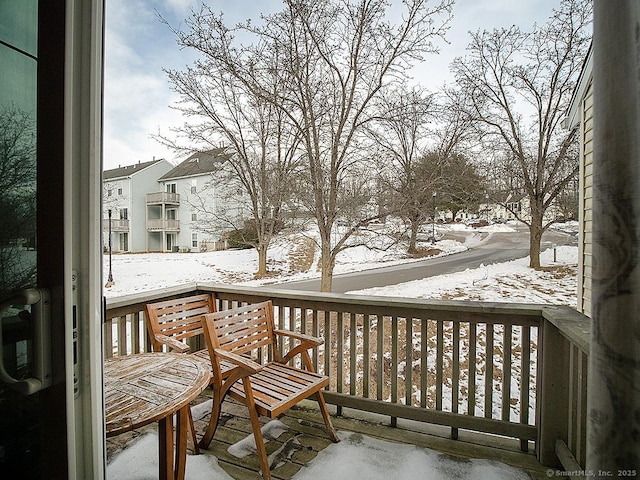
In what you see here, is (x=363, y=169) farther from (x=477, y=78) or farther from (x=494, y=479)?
(x=494, y=479)

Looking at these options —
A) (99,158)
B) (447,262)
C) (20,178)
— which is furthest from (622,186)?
(447,262)

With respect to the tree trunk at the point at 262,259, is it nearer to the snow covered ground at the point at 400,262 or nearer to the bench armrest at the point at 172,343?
the snow covered ground at the point at 400,262

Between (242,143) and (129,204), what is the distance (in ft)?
8.08

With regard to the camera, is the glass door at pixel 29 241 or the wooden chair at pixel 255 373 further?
the wooden chair at pixel 255 373

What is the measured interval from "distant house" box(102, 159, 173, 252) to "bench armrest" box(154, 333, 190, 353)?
1.60m

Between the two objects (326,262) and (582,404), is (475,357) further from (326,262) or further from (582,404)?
(326,262)

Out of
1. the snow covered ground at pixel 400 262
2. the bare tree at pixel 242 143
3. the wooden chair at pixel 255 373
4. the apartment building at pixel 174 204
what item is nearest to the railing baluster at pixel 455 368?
the wooden chair at pixel 255 373

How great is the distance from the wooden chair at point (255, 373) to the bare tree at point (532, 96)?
5221 millimetres

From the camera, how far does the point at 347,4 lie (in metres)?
4.80

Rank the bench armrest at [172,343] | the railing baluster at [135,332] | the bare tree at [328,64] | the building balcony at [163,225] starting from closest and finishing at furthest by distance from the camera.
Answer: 1. the bench armrest at [172,343]
2. the railing baluster at [135,332]
3. the building balcony at [163,225]
4. the bare tree at [328,64]

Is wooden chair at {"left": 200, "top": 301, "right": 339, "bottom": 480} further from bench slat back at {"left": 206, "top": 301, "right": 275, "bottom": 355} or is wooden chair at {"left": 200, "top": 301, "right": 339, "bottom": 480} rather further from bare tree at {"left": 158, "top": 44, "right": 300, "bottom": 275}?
bare tree at {"left": 158, "top": 44, "right": 300, "bottom": 275}

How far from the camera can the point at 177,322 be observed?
242cm

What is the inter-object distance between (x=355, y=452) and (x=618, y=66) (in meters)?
2.10

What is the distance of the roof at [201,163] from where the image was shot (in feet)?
19.9
